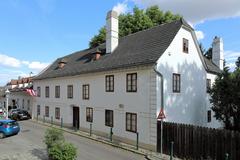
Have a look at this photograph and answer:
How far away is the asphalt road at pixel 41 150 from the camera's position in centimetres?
1366

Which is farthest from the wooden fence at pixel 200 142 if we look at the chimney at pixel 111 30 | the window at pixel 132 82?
the chimney at pixel 111 30

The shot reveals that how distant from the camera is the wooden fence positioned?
11.9m

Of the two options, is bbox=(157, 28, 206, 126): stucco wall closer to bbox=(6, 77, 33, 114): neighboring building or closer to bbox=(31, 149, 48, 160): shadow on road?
bbox=(31, 149, 48, 160): shadow on road

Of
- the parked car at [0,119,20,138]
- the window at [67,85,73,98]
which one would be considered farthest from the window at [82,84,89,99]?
the parked car at [0,119,20,138]

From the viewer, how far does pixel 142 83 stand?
53.5ft

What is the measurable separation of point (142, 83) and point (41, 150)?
7.68 metres

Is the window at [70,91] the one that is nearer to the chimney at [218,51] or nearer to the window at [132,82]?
the window at [132,82]

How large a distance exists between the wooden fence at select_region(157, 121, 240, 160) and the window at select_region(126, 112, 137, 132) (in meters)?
2.18

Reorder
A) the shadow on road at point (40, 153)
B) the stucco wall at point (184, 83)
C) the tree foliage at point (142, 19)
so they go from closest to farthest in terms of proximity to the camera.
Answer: the shadow on road at point (40, 153) → the stucco wall at point (184, 83) → the tree foliage at point (142, 19)

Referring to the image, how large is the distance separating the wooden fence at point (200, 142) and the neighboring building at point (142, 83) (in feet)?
3.74

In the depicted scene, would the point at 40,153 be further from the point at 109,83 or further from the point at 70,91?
the point at 70,91

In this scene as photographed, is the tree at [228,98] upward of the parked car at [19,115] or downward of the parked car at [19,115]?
upward

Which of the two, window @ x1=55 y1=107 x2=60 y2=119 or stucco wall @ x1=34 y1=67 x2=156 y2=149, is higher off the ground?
stucco wall @ x1=34 y1=67 x2=156 y2=149

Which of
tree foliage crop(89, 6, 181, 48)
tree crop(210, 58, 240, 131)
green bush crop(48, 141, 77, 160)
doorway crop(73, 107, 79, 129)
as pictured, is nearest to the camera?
green bush crop(48, 141, 77, 160)
